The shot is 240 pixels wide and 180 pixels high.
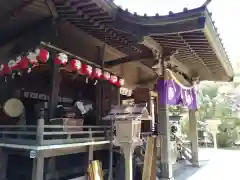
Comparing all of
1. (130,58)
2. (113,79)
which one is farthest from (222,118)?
(130,58)

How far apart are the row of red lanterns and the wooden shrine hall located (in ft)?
0.07

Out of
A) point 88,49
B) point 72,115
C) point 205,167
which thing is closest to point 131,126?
→ point 72,115

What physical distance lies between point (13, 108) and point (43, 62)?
187 centimetres

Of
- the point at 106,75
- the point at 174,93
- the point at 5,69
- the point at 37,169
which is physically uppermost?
the point at 106,75

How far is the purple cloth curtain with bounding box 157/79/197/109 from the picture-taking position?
6.36m

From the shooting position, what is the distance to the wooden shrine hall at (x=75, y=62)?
4.61 metres

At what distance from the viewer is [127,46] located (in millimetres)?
7238

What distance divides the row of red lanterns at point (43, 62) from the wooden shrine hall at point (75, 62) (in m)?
0.02

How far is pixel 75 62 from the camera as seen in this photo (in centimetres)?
550

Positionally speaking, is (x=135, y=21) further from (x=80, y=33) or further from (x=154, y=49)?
(x=80, y=33)

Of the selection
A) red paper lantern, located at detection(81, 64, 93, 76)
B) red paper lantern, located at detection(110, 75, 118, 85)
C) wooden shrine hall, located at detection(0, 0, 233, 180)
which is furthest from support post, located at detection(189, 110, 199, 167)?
red paper lantern, located at detection(81, 64, 93, 76)

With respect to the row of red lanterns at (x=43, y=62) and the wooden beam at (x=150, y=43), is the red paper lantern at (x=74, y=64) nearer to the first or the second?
the row of red lanterns at (x=43, y=62)

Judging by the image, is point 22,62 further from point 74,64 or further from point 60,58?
point 74,64

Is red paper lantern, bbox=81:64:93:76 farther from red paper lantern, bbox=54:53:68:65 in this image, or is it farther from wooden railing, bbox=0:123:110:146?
wooden railing, bbox=0:123:110:146
